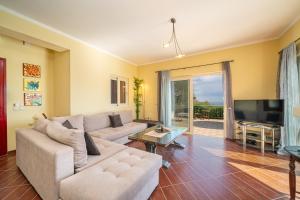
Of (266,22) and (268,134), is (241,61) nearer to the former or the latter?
(266,22)

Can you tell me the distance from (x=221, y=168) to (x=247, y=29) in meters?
3.05

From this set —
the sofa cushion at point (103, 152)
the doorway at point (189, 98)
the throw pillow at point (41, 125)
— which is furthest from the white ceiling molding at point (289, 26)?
the throw pillow at point (41, 125)

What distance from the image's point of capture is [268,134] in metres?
3.54

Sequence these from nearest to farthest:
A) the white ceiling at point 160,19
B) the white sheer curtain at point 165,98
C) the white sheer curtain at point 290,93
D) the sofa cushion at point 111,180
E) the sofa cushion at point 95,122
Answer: the sofa cushion at point 111,180, the white ceiling at point 160,19, the white sheer curtain at point 290,93, the sofa cushion at point 95,122, the white sheer curtain at point 165,98

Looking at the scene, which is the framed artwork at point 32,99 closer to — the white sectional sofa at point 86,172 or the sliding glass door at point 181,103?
the white sectional sofa at point 86,172

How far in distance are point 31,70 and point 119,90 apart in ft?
8.05

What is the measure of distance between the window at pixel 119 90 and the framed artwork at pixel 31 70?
1.93 metres

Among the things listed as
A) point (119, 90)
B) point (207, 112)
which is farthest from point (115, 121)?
point (207, 112)

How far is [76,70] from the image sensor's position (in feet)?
11.5

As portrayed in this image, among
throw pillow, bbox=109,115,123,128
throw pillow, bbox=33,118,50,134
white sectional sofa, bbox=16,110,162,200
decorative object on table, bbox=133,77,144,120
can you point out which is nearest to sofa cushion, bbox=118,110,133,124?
throw pillow, bbox=109,115,123,128

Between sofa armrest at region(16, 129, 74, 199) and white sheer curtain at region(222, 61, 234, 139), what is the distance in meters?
4.11

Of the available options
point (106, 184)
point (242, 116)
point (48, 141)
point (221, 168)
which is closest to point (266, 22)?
point (242, 116)

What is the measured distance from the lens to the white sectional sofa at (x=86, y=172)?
1208 millimetres

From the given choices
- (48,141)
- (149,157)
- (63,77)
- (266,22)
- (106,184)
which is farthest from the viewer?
(63,77)
